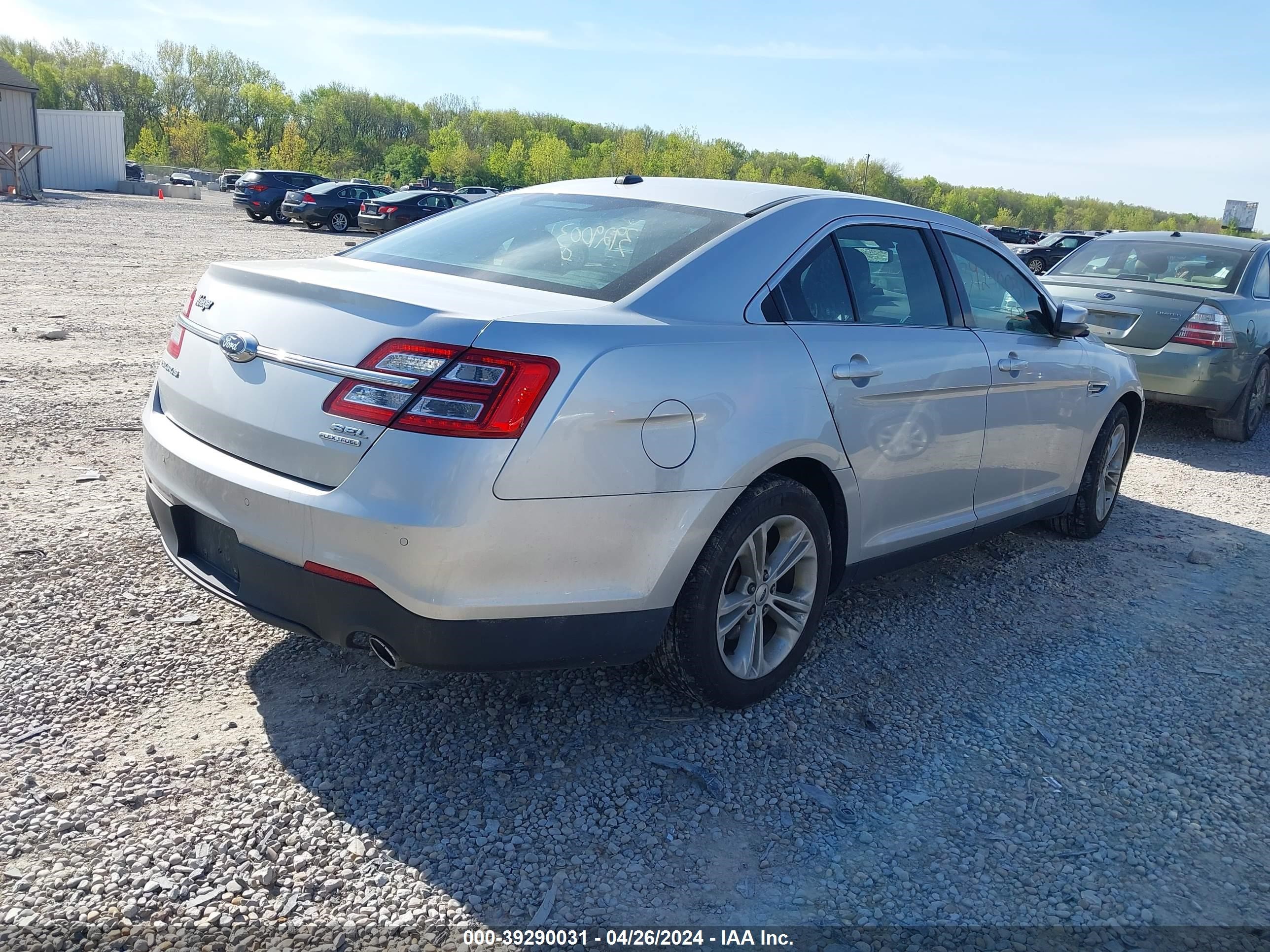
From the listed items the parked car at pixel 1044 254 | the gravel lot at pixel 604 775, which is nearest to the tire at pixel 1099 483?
the gravel lot at pixel 604 775

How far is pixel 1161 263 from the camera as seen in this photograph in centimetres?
864

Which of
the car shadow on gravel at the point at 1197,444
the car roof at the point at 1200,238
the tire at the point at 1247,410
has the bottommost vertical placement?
the car shadow on gravel at the point at 1197,444

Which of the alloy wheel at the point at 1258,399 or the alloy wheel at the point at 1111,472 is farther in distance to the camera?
the alloy wheel at the point at 1258,399

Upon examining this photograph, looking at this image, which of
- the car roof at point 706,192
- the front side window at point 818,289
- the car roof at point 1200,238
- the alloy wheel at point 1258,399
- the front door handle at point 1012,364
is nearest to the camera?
the front side window at point 818,289

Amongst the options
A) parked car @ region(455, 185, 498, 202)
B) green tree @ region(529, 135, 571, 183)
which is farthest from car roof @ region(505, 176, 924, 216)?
green tree @ region(529, 135, 571, 183)

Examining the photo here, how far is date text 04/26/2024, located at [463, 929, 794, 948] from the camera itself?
2246 mm

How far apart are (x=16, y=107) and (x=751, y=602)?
1997 inches

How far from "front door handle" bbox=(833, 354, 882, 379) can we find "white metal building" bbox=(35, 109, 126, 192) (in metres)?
54.3

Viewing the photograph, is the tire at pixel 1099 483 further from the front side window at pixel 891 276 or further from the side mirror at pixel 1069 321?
the front side window at pixel 891 276

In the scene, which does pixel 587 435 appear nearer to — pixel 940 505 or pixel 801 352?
pixel 801 352

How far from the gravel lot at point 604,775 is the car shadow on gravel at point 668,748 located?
1 centimetres

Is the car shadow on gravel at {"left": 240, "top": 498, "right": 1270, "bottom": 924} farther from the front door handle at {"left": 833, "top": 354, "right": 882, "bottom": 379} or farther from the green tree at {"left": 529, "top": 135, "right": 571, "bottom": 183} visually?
the green tree at {"left": 529, "top": 135, "right": 571, "bottom": 183}

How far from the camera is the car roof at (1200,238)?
344 inches

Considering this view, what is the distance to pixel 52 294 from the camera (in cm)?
1156
